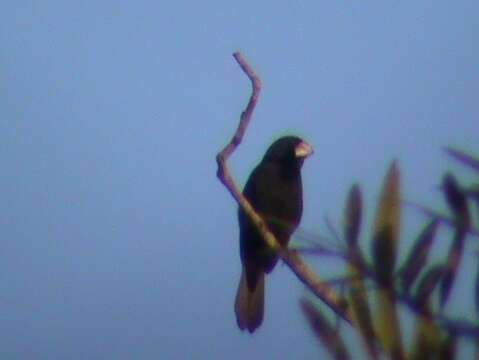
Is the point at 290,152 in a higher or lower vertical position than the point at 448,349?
higher

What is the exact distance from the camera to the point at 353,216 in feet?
3.81

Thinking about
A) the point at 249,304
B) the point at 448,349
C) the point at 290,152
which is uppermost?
the point at 290,152

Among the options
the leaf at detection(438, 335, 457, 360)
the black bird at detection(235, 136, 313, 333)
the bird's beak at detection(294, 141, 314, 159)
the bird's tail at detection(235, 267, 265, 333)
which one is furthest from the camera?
the bird's beak at detection(294, 141, 314, 159)

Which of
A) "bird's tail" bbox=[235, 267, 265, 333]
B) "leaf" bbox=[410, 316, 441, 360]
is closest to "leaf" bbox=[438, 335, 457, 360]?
"leaf" bbox=[410, 316, 441, 360]

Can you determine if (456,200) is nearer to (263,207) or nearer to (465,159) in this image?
(465,159)

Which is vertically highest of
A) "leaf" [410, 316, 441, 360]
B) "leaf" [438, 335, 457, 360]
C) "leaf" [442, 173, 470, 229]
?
"leaf" [442, 173, 470, 229]

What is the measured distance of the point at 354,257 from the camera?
108 centimetres

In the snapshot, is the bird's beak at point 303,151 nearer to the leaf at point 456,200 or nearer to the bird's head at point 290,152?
the bird's head at point 290,152

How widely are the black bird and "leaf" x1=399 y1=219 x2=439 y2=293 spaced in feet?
12.8

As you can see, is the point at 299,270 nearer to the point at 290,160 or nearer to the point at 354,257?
the point at 354,257

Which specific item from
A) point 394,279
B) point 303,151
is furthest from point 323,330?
point 303,151

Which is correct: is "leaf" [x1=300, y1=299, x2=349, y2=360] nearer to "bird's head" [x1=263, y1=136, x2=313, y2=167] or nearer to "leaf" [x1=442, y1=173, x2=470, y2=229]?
"leaf" [x1=442, y1=173, x2=470, y2=229]

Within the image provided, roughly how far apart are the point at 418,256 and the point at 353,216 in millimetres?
86

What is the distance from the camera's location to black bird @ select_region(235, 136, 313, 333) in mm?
5184
